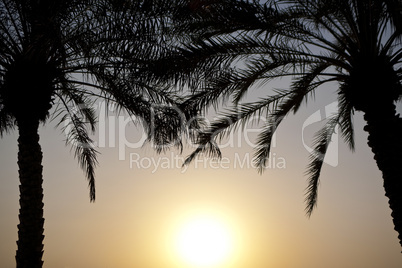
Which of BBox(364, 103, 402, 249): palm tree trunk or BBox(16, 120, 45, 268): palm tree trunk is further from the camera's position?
BBox(16, 120, 45, 268): palm tree trunk

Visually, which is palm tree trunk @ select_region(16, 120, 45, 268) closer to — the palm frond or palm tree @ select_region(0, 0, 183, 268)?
palm tree @ select_region(0, 0, 183, 268)

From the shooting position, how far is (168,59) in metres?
7.54

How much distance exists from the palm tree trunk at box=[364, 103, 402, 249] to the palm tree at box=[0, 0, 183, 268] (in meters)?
3.88

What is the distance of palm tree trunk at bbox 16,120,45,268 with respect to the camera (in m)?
7.80

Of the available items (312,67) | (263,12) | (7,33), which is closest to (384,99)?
(312,67)

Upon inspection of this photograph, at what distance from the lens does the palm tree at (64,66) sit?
7.16m

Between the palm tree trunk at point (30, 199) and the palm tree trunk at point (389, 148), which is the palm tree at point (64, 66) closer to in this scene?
the palm tree trunk at point (30, 199)

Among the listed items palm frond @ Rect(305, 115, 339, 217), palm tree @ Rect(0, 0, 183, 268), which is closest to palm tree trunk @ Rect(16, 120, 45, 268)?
palm tree @ Rect(0, 0, 183, 268)

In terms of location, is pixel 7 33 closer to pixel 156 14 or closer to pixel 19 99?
pixel 19 99

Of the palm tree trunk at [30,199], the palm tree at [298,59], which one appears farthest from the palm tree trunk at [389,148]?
the palm tree trunk at [30,199]

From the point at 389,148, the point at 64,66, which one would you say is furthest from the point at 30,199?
the point at 389,148

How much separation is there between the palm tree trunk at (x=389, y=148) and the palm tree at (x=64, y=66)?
3.88m

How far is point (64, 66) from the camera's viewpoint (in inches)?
337

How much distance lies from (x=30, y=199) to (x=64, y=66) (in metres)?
2.80
